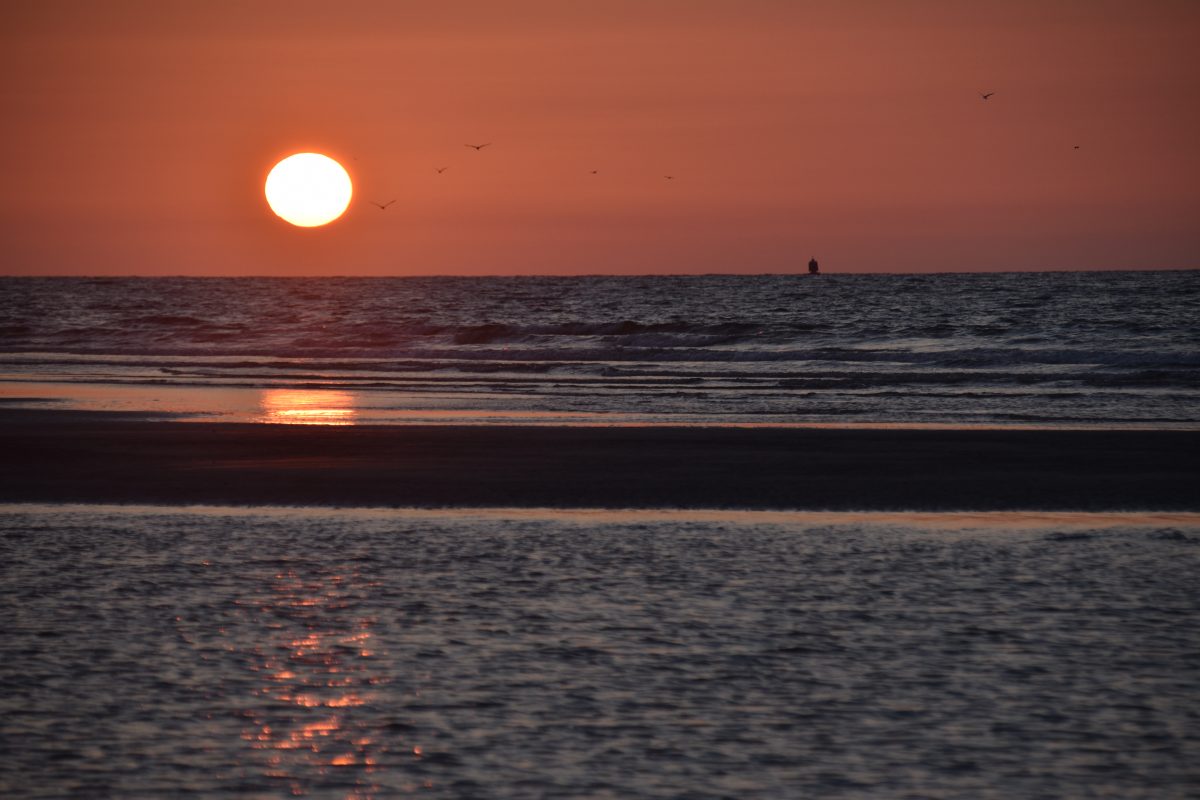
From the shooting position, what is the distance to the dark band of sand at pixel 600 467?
15008 mm

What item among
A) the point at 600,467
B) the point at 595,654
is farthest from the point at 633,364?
the point at 595,654

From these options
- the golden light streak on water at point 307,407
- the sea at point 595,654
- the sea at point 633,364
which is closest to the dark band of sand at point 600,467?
the sea at point 595,654

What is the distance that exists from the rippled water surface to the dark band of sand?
2827 mm

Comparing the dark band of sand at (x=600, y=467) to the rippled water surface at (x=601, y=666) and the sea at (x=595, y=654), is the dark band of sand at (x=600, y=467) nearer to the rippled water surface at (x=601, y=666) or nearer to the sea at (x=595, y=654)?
the sea at (x=595, y=654)

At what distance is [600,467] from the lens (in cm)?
1781

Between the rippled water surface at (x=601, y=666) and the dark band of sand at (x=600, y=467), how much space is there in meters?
2.83

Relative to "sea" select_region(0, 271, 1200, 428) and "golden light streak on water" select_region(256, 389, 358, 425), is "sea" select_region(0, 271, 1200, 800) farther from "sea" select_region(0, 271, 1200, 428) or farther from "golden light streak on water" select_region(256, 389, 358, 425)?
"sea" select_region(0, 271, 1200, 428)

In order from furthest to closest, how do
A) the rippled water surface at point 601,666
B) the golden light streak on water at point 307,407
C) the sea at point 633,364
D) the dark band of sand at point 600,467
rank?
the sea at point 633,364
the golden light streak on water at point 307,407
the dark band of sand at point 600,467
the rippled water surface at point 601,666

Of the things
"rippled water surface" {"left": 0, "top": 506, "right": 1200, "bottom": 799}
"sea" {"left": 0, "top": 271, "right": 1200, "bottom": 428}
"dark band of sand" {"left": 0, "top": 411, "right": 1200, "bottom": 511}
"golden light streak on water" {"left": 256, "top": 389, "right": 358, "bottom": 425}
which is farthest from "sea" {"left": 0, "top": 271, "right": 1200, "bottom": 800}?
"sea" {"left": 0, "top": 271, "right": 1200, "bottom": 428}

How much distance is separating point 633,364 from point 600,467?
30.3 meters

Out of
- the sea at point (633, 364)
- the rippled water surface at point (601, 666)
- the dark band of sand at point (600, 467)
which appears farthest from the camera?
the sea at point (633, 364)

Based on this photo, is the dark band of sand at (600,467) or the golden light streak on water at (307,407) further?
the golden light streak on water at (307,407)

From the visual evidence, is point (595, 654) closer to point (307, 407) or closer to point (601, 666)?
point (601, 666)

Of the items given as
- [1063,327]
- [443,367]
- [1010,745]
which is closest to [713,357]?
[443,367]
